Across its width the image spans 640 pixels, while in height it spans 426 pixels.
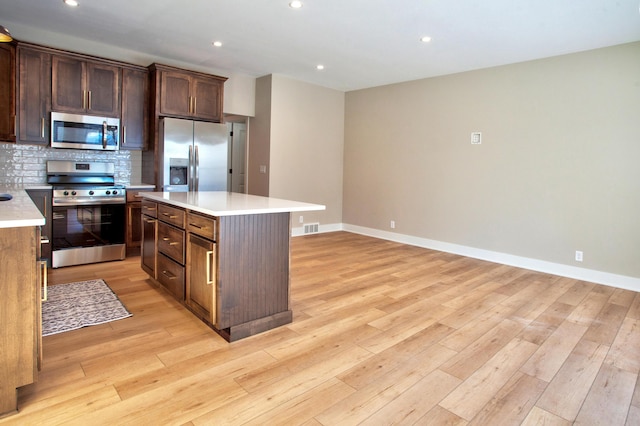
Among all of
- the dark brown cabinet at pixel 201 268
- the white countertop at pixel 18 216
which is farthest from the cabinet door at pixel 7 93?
the dark brown cabinet at pixel 201 268

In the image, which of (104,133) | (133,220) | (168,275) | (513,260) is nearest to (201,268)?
(168,275)

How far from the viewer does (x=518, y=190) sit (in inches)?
197

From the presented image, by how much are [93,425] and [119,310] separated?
150 centimetres

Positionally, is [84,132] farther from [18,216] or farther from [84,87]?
[18,216]

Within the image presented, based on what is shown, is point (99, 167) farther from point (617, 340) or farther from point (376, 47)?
point (617, 340)

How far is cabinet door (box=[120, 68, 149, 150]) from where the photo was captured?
484 cm

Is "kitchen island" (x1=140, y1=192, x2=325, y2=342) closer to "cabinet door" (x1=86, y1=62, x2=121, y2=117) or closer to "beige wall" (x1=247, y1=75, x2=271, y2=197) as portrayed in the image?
"cabinet door" (x1=86, y1=62, x2=121, y2=117)

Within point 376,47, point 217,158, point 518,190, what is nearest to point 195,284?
point 217,158

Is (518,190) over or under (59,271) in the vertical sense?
over

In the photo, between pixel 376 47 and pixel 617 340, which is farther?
pixel 376 47

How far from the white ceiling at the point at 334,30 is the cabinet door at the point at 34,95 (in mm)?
420

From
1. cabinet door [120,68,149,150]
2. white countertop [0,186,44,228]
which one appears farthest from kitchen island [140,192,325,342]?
cabinet door [120,68,149,150]

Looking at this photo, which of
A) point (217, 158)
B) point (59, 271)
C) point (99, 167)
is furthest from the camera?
point (217, 158)

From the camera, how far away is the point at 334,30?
4098 millimetres
